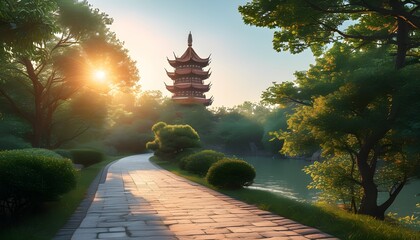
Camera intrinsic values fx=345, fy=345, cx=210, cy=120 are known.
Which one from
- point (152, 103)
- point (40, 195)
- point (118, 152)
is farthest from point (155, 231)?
point (152, 103)

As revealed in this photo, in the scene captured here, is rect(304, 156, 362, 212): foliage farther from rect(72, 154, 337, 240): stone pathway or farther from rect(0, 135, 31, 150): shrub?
rect(0, 135, 31, 150): shrub

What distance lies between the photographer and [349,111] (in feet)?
30.0

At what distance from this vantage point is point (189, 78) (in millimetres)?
59500

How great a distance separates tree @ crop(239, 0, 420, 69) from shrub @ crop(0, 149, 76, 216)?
5821 millimetres

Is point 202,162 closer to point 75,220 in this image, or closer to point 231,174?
point 231,174

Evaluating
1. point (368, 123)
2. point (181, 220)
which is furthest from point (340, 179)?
point (181, 220)

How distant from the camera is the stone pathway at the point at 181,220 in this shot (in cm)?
516

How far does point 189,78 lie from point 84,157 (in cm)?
4049

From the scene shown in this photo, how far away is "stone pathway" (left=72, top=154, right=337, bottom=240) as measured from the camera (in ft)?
16.9

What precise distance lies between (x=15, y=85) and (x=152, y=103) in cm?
3733

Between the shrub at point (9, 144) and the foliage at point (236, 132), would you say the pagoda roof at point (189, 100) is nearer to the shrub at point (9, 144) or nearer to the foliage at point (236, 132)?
the foliage at point (236, 132)

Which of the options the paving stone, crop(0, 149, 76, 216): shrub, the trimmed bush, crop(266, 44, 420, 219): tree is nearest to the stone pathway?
the paving stone

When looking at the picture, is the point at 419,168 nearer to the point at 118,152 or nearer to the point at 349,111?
the point at 349,111

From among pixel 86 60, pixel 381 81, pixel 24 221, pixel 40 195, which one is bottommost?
pixel 24 221
